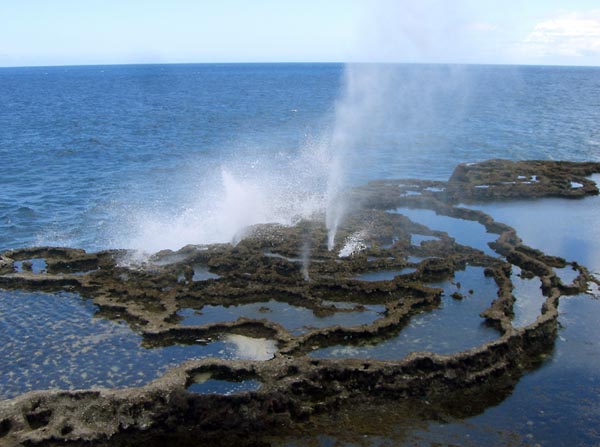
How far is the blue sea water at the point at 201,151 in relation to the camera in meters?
39.8

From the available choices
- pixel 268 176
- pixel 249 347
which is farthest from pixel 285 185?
pixel 249 347

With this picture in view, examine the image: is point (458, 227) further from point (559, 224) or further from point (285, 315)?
point (285, 315)

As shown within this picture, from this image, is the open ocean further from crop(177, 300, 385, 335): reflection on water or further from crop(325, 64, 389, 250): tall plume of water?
crop(177, 300, 385, 335): reflection on water

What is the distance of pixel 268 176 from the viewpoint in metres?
50.6

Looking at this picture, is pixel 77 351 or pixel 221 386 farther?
pixel 77 351

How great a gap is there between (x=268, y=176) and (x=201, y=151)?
20471mm

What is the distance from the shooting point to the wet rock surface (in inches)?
692

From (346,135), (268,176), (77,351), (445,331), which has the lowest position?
(77,351)

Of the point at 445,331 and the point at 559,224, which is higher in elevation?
the point at 559,224

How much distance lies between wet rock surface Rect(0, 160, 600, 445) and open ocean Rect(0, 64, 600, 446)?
126 centimetres

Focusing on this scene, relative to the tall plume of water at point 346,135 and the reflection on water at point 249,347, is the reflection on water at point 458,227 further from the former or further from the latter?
the reflection on water at point 249,347

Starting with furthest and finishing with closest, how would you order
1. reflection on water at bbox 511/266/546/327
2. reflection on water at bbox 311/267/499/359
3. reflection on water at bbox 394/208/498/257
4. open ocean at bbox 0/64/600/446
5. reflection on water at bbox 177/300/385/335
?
reflection on water at bbox 394/208/498/257 → reflection on water at bbox 511/266/546/327 → reflection on water at bbox 177/300/385/335 → reflection on water at bbox 311/267/499/359 → open ocean at bbox 0/64/600/446

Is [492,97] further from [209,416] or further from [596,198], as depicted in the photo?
[209,416]

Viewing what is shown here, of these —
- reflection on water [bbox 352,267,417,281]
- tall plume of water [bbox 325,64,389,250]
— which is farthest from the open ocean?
reflection on water [bbox 352,267,417,281]
